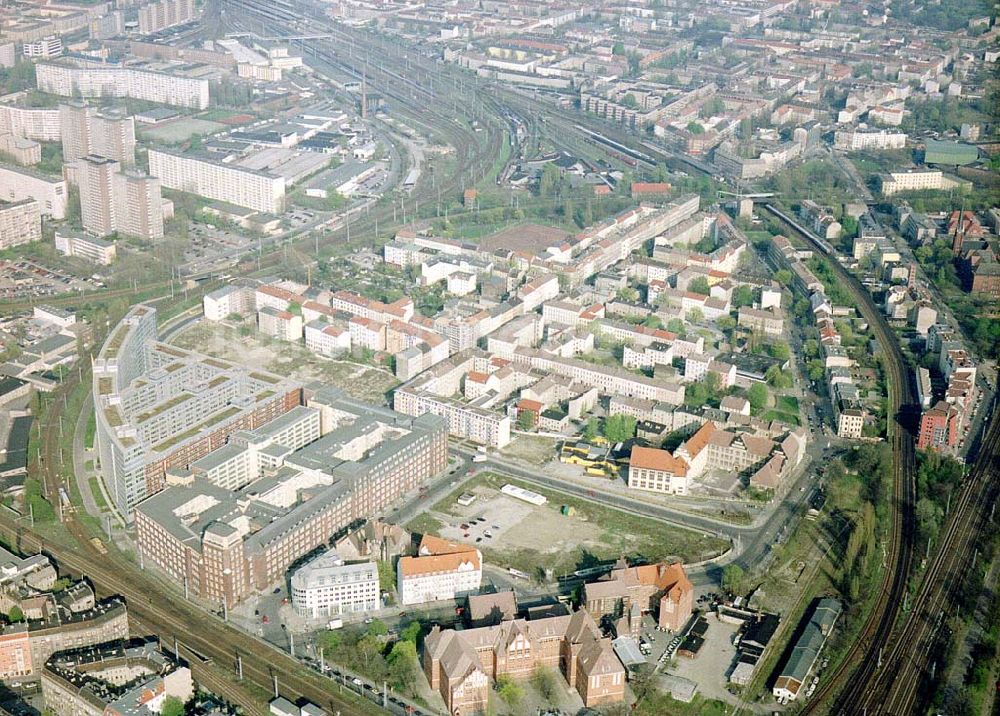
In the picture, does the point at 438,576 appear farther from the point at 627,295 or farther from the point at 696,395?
the point at 627,295

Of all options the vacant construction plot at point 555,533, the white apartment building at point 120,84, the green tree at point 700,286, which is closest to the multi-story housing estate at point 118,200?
the white apartment building at point 120,84

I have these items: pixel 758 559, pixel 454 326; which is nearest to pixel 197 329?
pixel 454 326

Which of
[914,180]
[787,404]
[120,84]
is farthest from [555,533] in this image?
[120,84]

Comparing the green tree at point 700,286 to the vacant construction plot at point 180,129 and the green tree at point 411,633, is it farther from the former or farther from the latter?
the vacant construction plot at point 180,129

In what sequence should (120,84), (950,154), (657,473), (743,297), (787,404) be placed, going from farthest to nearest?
(120,84)
(950,154)
(743,297)
(787,404)
(657,473)

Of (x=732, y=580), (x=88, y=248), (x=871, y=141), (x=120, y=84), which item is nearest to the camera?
(x=732, y=580)
